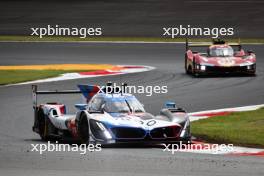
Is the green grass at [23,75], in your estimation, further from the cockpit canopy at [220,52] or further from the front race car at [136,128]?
the front race car at [136,128]

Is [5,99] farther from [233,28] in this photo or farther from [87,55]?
[233,28]

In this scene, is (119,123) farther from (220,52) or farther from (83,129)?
(220,52)

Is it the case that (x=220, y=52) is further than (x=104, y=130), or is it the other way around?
(x=220, y=52)

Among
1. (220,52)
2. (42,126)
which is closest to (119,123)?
(42,126)

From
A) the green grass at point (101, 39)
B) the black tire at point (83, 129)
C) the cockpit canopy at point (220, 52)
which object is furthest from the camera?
the green grass at point (101, 39)

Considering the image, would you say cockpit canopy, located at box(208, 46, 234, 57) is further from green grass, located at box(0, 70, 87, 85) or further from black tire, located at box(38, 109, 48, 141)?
black tire, located at box(38, 109, 48, 141)

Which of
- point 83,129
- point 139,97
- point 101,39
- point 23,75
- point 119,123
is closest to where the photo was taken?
point 119,123

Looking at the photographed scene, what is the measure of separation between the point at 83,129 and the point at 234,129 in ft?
11.4

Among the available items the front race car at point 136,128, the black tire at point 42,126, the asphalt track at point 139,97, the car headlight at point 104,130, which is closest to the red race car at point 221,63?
the asphalt track at point 139,97

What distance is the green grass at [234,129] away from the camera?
18516 mm

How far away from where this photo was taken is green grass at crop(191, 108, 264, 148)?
18516mm

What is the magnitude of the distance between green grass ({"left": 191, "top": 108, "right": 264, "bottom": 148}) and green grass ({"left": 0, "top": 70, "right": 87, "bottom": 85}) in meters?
11.5

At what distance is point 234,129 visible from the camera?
20094 millimetres

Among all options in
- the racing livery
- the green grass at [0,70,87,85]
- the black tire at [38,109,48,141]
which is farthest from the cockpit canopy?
the racing livery
